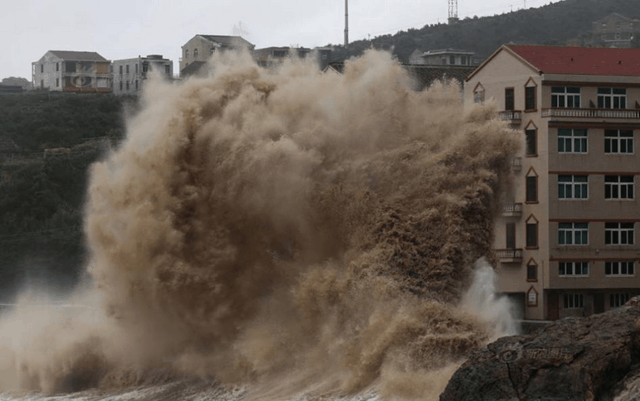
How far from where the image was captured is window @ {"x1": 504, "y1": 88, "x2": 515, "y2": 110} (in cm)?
5397

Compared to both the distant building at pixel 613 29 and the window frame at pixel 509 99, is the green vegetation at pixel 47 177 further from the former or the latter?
the distant building at pixel 613 29

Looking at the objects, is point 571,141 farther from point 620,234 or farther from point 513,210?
point 620,234

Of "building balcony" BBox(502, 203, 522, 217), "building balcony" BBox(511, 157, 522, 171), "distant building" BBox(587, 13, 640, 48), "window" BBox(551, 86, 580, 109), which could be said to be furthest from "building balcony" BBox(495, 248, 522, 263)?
"distant building" BBox(587, 13, 640, 48)

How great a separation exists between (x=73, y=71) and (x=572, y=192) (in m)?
87.5

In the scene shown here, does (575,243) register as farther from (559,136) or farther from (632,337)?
(632,337)

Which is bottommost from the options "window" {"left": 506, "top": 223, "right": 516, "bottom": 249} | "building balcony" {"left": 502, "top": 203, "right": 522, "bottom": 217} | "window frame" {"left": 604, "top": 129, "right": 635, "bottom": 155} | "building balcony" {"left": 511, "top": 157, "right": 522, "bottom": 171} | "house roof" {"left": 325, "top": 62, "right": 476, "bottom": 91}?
"window" {"left": 506, "top": 223, "right": 516, "bottom": 249}

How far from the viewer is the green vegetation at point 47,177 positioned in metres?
81.9

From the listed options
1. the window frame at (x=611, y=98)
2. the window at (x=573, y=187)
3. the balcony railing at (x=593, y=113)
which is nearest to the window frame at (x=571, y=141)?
the balcony railing at (x=593, y=113)

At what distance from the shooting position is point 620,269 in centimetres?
5372

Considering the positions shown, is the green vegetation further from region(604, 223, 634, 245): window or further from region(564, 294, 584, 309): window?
region(604, 223, 634, 245): window

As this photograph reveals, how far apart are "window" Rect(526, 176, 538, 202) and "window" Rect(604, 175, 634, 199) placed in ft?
8.03

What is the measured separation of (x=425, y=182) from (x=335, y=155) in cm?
223

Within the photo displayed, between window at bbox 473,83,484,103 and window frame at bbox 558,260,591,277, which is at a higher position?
window at bbox 473,83,484,103

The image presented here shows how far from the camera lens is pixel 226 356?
3359cm
